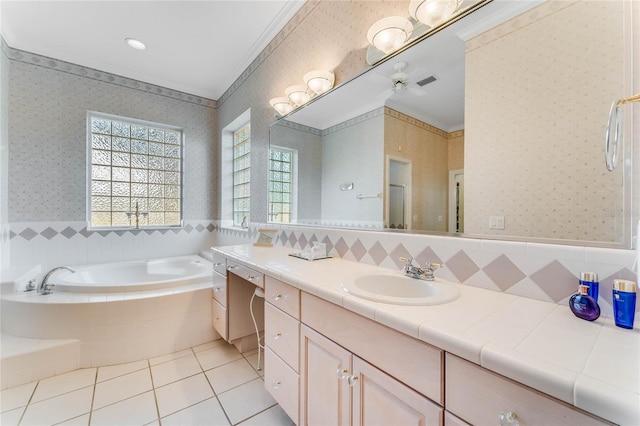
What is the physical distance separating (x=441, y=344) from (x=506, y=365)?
0.13 m

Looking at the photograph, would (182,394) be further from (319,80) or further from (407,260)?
(319,80)

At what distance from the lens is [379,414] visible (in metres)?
0.81

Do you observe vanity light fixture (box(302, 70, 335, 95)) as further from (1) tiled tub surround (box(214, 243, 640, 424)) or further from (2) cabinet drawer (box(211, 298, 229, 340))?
(2) cabinet drawer (box(211, 298, 229, 340))

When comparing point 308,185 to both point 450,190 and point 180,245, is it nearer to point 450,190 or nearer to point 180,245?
point 450,190

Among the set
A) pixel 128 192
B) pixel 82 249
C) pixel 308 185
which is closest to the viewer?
pixel 308 185

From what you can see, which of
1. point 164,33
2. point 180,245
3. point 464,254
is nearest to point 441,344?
point 464,254

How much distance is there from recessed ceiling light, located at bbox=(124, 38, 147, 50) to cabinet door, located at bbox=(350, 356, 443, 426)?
3.24 meters

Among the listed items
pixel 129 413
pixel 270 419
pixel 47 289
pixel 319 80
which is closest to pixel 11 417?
pixel 129 413

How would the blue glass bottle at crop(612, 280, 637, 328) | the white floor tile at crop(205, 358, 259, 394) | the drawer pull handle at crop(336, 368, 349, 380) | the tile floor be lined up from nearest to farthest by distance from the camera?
the blue glass bottle at crop(612, 280, 637, 328)
the drawer pull handle at crop(336, 368, 349, 380)
the tile floor
the white floor tile at crop(205, 358, 259, 394)

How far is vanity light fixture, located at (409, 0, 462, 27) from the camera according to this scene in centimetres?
117

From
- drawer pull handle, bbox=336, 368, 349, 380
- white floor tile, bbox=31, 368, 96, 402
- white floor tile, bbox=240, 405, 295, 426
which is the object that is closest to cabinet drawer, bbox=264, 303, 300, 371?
drawer pull handle, bbox=336, 368, 349, 380

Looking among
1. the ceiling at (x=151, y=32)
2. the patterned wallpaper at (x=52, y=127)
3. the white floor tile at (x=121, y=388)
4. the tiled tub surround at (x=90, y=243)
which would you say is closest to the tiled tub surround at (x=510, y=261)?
the white floor tile at (x=121, y=388)

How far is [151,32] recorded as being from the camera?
2346 millimetres

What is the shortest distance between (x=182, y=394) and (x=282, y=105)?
2200mm
